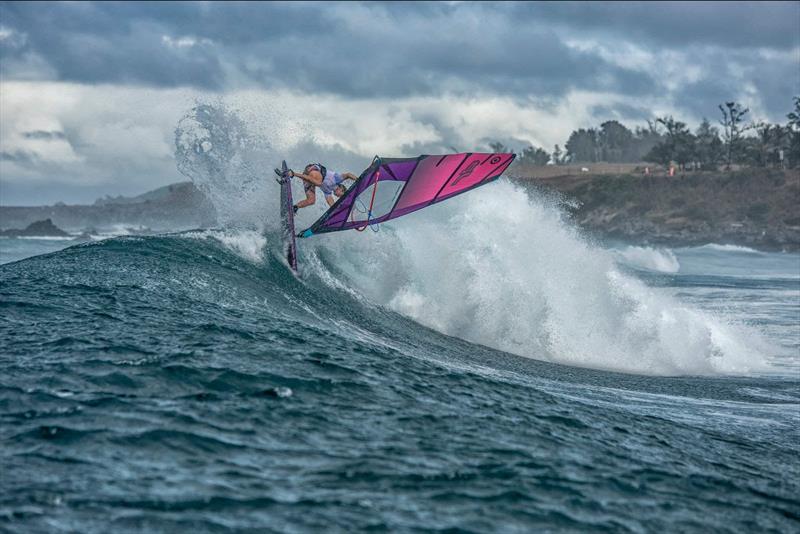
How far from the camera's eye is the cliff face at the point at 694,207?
240ft

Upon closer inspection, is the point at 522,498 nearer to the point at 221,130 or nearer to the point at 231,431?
the point at 231,431

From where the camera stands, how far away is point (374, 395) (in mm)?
8203

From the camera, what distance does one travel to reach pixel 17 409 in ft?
22.9

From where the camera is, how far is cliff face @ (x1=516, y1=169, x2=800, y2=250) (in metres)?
73.1

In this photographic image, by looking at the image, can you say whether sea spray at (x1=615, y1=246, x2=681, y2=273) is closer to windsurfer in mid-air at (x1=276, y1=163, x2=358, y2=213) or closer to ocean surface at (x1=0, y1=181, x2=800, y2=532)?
ocean surface at (x1=0, y1=181, x2=800, y2=532)

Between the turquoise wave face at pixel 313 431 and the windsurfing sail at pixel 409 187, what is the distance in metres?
3.08

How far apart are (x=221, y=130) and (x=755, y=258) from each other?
44.1 metres

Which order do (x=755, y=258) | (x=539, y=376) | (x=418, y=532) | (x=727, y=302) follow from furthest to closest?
(x=755, y=258) < (x=727, y=302) < (x=539, y=376) < (x=418, y=532)

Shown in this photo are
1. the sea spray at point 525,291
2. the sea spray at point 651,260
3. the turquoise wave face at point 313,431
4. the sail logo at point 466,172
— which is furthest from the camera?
the sea spray at point 651,260

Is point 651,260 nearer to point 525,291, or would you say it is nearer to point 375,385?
point 525,291

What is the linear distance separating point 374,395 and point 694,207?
265 feet

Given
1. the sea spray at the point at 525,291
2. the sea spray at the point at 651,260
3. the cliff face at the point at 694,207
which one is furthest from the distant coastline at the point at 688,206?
the sea spray at the point at 525,291

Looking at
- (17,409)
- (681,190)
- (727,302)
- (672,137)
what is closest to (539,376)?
(17,409)

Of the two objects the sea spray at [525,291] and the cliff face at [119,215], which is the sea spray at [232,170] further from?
the cliff face at [119,215]
